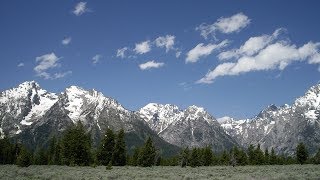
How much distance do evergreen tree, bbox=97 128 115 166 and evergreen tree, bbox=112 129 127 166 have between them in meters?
1.26

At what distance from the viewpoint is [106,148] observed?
11325 centimetres

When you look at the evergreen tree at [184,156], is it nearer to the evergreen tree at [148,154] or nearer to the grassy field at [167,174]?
the evergreen tree at [148,154]

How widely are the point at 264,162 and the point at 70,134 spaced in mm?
85290

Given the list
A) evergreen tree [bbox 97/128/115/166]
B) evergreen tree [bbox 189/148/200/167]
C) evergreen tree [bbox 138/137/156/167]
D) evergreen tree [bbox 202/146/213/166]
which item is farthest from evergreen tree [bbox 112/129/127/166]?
evergreen tree [bbox 202/146/213/166]

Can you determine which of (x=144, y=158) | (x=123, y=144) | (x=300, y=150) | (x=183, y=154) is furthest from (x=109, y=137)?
(x=300, y=150)

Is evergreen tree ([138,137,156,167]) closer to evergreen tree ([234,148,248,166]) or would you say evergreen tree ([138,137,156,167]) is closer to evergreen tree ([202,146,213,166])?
evergreen tree ([202,146,213,166])

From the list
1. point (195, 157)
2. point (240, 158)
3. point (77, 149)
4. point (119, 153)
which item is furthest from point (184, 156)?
point (77, 149)

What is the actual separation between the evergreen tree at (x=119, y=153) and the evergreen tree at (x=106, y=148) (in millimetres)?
1259

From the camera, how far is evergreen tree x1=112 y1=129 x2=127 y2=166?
367ft

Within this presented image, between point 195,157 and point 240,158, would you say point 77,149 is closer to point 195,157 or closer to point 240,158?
point 195,157

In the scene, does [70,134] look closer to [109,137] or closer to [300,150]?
[109,137]

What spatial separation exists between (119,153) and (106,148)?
12.5 ft

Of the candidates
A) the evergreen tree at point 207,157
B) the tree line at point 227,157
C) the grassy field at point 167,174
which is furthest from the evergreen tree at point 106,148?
the grassy field at point 167,174

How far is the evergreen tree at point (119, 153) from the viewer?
112 metres
